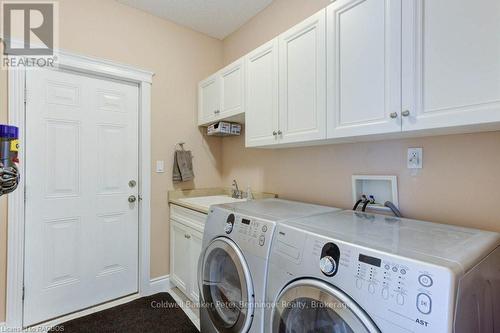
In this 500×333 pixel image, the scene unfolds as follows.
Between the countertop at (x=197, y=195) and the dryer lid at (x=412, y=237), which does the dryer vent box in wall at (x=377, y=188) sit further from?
the countertop at (x=197, y=195)

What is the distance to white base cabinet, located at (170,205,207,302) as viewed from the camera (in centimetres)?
196

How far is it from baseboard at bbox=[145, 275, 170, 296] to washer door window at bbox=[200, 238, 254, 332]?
1.02 meters

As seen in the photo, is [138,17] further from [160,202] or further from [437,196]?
[437,196]

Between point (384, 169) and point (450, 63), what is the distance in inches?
25.7

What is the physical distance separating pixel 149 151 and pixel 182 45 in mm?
1192

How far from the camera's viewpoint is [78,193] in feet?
6.68

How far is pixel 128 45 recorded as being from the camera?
88.1 inches

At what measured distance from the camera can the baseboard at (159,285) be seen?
7.64ft

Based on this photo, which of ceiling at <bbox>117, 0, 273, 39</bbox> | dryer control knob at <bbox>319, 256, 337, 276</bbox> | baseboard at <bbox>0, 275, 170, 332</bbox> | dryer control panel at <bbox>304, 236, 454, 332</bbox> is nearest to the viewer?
dryer control panel at <bbox>304, 236, 454, 332</bbox>

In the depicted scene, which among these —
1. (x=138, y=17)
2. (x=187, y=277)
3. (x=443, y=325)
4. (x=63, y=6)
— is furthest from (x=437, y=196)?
(x=63, y=6)

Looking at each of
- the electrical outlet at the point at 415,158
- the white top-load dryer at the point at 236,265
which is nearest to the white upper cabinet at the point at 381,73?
the electrical outlet at the point at 415,158

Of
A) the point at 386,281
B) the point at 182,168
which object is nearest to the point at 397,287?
the point at 386,281

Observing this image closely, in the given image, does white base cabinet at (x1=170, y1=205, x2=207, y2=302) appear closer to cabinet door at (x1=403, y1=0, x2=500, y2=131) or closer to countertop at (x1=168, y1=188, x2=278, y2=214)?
countertop at (x1=168, y1=188, x2=278, y2=214)

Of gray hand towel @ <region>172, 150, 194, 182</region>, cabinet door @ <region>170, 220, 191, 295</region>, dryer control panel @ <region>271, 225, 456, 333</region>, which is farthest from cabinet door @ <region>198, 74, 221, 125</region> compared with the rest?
dryer control panel @ <region>271, 225, 456, 333</region>
